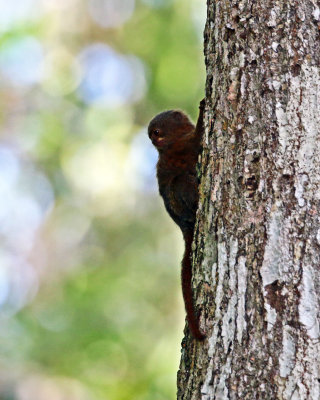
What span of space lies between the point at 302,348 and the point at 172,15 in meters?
7.98

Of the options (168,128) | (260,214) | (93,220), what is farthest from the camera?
(93,220)

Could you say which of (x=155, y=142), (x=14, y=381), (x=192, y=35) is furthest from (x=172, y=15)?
(x=155, y=142)

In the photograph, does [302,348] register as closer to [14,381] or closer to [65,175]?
[14,381]

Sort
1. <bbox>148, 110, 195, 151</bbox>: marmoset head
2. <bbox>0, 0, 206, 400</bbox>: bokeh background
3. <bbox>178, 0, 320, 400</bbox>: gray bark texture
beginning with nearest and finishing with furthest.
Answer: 1. <bbox>178, 0, 320, 400</bbox>: gray bark texture
2. <bbox>148, 110, 195, 151</bbox>: marmoset head
3. <bbox>0, 0, 206, 400</bbox>: bokeh background

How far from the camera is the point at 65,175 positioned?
406 inches

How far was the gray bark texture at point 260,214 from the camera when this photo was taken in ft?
7.01

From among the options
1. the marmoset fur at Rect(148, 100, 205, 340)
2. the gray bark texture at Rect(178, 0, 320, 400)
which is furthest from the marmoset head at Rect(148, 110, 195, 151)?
the gray bark texture at Rect(178, 0, 320, 400)

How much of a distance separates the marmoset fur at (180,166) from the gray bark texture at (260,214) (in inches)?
17.0

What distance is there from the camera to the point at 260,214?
2.28 meters

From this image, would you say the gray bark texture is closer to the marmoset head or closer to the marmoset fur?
the marmoset fur

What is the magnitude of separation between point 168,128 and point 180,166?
42cm

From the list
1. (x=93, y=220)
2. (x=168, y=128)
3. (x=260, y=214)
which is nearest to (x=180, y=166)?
(x=168, y=128)

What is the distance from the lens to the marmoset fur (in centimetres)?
322

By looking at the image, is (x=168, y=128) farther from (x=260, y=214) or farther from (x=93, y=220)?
(x=93, y=220)
